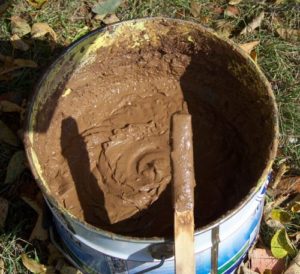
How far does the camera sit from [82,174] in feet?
6.58

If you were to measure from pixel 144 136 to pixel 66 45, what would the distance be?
Result: 579 millimetres

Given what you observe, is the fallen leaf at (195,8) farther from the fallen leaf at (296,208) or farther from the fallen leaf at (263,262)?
the fallen leaf at (263,262)

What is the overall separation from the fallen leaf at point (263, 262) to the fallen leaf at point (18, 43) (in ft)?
3.84

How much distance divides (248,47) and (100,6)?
62cm

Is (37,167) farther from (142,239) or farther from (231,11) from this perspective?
(231,11)

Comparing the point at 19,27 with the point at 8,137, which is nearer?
the point at 8,137

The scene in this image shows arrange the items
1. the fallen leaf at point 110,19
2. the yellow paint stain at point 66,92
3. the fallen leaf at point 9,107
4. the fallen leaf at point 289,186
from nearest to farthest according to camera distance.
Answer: the yellow paint stain at point 66,92 < the fallen leaf at point 289,186 < the fallen leaf at point 9,107 < the fallen leaf at point 110,19

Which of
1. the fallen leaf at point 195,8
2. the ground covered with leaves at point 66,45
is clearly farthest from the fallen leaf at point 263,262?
the fallen leaf at point 195,8

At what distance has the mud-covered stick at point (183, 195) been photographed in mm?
1380

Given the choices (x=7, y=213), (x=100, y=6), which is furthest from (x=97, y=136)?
(x=100, y=6)

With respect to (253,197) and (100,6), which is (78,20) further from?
(253,197)

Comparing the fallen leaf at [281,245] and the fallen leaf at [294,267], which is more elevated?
the fallen leaf at [281,245]

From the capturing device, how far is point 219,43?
1854 millimetres

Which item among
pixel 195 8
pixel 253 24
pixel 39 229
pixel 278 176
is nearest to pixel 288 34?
pixel 253 24
